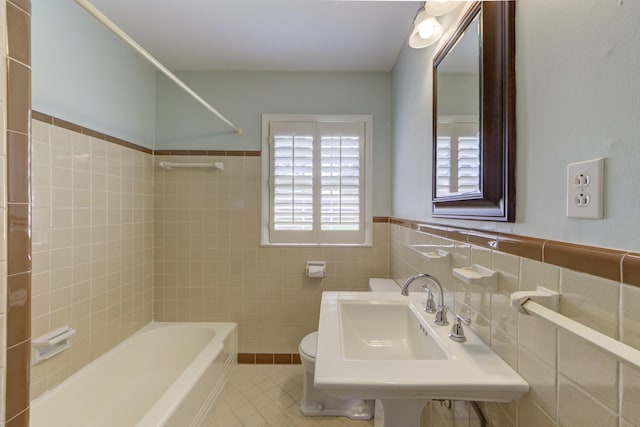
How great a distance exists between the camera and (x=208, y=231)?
2.26 m

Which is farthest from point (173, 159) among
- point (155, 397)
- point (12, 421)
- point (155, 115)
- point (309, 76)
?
point (12, 421)

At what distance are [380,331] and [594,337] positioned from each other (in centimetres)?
91

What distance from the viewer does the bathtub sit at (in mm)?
1341

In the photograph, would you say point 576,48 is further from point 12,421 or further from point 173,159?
point 173,159

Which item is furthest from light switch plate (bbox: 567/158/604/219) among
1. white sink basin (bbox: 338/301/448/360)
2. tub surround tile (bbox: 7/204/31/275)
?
tub surround tile (bbox: 7/204/31/275)

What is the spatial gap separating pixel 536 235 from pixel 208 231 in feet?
7.07

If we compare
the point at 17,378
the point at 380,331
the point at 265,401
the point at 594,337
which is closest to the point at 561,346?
the point at 594,337

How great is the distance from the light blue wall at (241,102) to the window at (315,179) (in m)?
0.12

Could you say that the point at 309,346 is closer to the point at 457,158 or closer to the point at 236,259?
the point at 236,259

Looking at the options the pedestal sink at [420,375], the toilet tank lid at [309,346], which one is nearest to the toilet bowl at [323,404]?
the toilet tank lid at [309,346]

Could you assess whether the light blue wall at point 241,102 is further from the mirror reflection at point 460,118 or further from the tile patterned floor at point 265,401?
the tile patterned floor at point 265,401

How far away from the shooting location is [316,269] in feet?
7.19

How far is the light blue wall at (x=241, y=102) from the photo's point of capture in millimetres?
2266

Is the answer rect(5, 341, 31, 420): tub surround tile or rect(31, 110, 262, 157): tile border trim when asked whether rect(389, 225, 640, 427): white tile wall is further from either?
rect(31, 110, 262, 157): tile border trim
